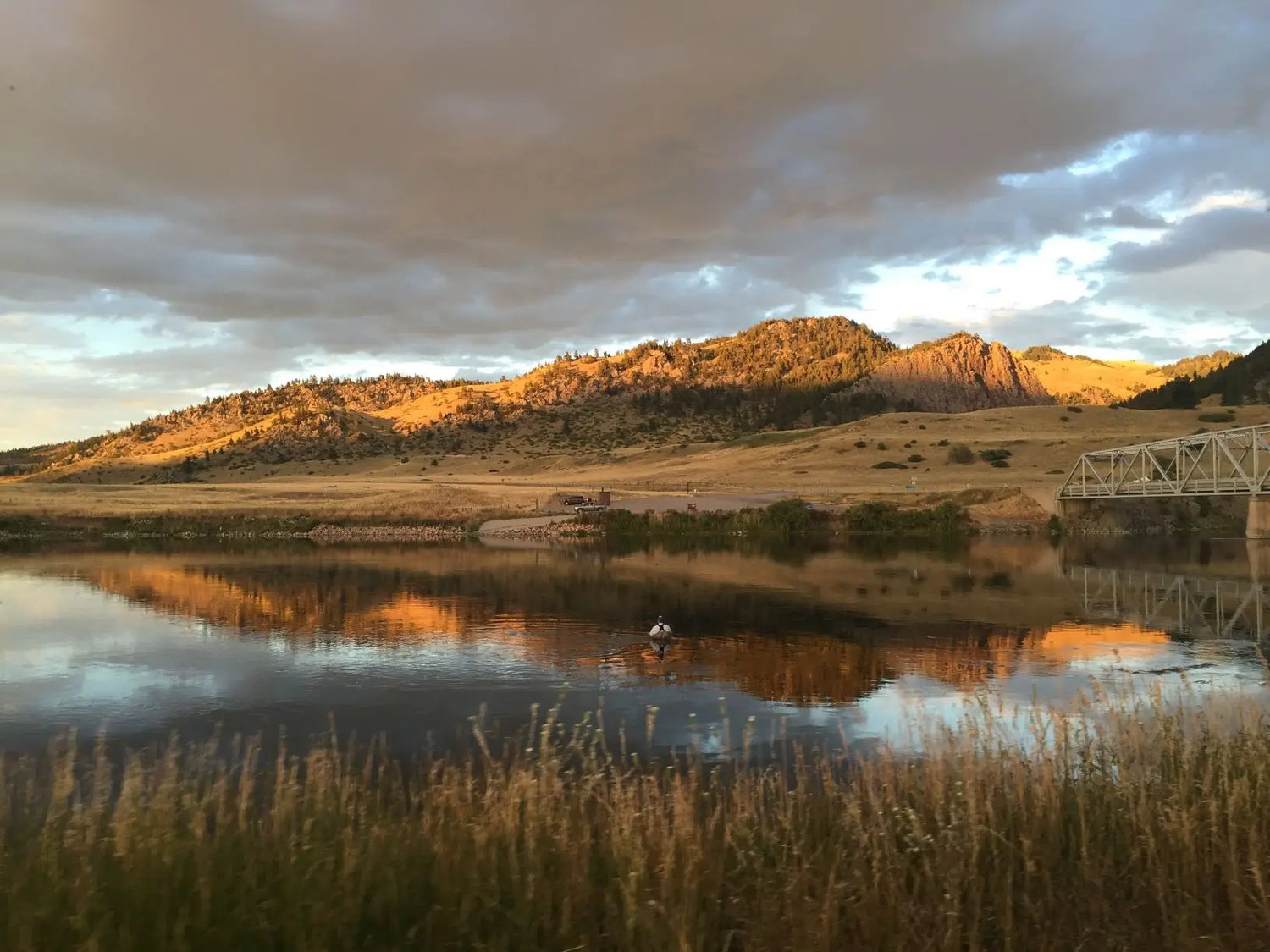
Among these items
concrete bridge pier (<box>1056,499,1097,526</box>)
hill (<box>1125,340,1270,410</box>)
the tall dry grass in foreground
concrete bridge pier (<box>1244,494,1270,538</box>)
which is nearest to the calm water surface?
the tall dry grass in foreground

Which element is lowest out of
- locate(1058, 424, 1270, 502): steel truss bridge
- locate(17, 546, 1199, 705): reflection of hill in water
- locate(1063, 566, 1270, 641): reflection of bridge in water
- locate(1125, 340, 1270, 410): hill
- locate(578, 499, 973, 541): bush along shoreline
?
locate(1063, 566, 1270, 641): reflection of bridge in water

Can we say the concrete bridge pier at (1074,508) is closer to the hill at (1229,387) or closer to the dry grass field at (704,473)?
the dry grass field at (704,473)

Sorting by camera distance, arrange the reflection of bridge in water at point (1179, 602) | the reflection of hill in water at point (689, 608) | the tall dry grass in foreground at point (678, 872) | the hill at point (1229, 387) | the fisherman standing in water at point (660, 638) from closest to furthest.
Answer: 1. the tall dry grass in foreground at point (678, 872)
2. the reflection of hill in water at point (689, 608)
3. the fisherman standing in water at point (660, 638)
4. the reflection of bridge in water at point (1179, 602)
5. the hill at point (1229, 387)

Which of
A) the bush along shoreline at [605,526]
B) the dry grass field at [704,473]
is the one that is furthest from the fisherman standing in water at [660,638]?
the dry grass field at [704,473]

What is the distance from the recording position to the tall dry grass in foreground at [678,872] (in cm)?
575

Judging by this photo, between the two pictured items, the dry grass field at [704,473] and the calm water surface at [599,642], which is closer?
the calm water surface at [599,642]

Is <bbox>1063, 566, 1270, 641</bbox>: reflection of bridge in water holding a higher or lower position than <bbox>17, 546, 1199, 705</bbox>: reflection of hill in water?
lower

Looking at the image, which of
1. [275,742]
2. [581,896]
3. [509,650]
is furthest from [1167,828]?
[509,650]

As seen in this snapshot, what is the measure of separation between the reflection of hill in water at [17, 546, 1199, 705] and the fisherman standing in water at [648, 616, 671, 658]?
0.32 metres

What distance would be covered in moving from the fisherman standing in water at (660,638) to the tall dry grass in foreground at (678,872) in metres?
13.7

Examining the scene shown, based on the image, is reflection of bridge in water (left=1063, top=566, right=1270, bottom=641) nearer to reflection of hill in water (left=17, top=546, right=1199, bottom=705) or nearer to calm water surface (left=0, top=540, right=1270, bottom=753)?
calm water surface (left=0, top=540, right=1270, bottom=753)

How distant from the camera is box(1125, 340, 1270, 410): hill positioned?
14388cm

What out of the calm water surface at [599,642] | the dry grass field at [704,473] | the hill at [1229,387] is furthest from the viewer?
the hill at [1229,387]

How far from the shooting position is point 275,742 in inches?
605
